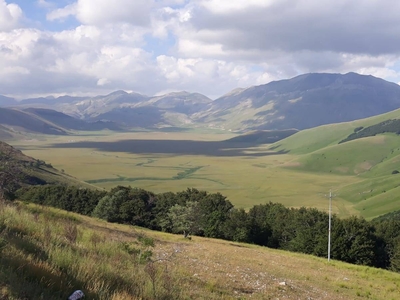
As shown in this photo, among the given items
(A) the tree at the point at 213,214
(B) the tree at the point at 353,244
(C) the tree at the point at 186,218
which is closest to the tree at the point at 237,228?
(A) the tree at the point at 213,214

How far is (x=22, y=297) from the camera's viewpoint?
6102mm

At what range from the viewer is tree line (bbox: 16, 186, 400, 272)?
189ft

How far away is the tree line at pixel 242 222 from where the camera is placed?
189ft

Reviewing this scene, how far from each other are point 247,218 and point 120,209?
2496 cm

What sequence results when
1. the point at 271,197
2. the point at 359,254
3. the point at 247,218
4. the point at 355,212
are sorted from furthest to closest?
the point at 271,197
the point at 355,212
the point at 247,218
the point at 359,254

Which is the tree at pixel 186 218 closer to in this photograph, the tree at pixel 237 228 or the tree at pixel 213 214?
the tree at pixel 213 214

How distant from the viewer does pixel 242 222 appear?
66.4 metres

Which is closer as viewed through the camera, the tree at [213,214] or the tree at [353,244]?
the tree at [353,244]

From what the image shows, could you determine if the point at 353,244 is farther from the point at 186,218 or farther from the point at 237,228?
the point at 186,218

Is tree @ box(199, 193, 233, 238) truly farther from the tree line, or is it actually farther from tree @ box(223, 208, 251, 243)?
tree @ box(223, 208, 251, 243)

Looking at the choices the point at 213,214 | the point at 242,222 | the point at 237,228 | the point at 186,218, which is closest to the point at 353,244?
the point at 242,222

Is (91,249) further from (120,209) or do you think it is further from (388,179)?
(388,179)

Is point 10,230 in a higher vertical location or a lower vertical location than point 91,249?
higher

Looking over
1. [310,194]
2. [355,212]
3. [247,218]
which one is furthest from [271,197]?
[247,218]
